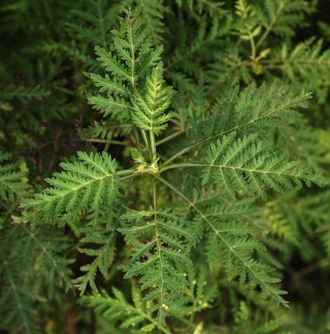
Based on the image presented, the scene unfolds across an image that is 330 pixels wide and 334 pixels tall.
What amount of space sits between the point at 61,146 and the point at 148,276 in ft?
2.51

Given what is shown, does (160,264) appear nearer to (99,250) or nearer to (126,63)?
(99,250)

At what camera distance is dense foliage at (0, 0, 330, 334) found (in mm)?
1570

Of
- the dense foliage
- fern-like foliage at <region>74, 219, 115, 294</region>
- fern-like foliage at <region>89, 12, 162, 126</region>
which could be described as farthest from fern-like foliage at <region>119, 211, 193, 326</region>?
fern-like foliage at <region>89, 12, 162, 126</region>

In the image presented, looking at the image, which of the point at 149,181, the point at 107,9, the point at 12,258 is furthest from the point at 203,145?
the point at 12,258

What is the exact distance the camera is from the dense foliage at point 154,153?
1.57m

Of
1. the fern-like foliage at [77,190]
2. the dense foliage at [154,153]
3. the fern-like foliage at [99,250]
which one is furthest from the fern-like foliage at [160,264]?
the fern-like foliage at [99,250]

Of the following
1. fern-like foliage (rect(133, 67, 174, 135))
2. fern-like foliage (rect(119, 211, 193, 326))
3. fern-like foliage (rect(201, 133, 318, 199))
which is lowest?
fern-like foliage (rect(119, 211, 193, 326))

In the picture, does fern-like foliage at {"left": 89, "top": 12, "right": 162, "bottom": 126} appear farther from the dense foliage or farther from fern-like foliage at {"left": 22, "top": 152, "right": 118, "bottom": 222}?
fern-like foliage at {"left": 22, "top": 152, "right": 118, "bottom": 222}

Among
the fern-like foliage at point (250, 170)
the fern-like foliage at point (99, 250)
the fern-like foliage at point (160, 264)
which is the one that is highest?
the fern-like foliage at point (250, 170)

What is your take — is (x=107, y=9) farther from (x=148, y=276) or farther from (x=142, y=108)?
(x=148, y=276)

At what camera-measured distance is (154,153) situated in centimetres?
172

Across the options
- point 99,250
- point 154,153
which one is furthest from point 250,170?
point 99,250

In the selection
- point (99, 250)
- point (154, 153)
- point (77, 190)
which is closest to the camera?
point (77, 190)

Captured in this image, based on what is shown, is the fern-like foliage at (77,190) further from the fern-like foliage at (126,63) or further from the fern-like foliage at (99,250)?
the fern-like foliage at (99,250)
